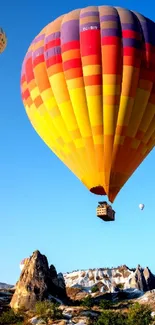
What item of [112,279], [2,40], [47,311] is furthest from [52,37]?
[112,279]

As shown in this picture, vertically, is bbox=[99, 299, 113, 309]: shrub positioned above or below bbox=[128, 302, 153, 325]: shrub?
above

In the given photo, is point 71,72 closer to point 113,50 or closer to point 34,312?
point 113,50

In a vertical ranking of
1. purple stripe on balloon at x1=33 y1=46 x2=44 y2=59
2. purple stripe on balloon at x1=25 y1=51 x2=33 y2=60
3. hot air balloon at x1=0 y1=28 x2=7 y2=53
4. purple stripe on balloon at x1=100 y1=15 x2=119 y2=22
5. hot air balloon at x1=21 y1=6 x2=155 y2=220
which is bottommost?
hot air balloon at x1=21 y1=6 x2=155 y2=220

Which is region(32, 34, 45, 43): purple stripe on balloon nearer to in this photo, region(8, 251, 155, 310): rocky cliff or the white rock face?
region(8, 251, 155, 310): rocky cliff

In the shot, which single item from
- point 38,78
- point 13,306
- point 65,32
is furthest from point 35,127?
point 13,306

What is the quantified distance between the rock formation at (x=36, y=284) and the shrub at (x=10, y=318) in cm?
365

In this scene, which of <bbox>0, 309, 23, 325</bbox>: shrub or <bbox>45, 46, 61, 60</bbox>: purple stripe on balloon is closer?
<bbox>45, 46, 61, 60</bbox>: purple stripe on balloon

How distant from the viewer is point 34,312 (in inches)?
2281

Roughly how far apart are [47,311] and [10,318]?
4490mm

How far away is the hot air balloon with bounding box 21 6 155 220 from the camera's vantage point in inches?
1329

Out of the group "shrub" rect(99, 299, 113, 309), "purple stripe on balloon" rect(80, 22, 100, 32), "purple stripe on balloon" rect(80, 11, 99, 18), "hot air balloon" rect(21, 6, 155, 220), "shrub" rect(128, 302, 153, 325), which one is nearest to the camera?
"hot air balloon" rect(21, 6, 155, 220)

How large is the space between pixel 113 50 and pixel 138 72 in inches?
98.0

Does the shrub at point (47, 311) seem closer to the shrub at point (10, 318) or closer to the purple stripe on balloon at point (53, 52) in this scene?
the shrub at point (10, 318)

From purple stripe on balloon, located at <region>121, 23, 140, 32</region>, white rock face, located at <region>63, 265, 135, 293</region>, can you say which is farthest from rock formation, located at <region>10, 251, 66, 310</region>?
purple stripe on balloon, located at <region>121, 23, 140, 32</region>
